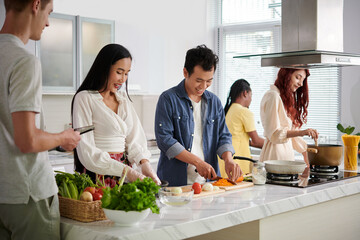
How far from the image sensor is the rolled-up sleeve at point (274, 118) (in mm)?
3670

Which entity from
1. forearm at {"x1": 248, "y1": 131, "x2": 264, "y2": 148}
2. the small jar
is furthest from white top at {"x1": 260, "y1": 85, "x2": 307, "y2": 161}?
the small jar

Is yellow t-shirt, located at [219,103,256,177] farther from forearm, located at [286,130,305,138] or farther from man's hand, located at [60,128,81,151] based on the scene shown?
man's hand, located at [60,128,81,151]

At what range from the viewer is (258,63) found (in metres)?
6.55

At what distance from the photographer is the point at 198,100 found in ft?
10.8

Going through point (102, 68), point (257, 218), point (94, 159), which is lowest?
point (257, 218)

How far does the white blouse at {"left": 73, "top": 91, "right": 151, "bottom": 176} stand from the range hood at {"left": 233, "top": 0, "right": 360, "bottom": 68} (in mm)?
1154

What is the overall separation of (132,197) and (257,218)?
0.79 m

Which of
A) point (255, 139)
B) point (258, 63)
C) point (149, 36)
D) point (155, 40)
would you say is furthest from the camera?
point (258, 63)

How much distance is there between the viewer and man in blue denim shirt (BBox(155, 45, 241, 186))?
3051mm

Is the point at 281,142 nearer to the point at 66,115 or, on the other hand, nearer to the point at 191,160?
the point at 191,160

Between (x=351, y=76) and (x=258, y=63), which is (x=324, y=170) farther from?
(x=258, y=63)

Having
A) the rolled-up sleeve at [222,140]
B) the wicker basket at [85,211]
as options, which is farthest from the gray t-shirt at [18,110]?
the rolled-up sleeve at [222,140]

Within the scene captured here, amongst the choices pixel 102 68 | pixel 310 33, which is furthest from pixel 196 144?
pixel 310 33

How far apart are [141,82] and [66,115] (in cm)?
92
